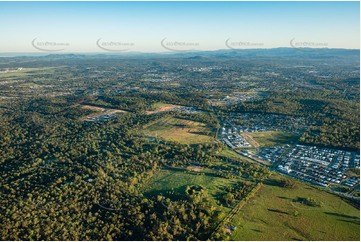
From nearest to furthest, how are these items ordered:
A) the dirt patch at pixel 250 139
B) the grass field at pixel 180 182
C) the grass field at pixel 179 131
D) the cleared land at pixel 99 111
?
the grass field at pixel 180 182
the dirt patch at pixel 250 139
the grass field at pixel 179 131
the cleared land at pixel 99 111

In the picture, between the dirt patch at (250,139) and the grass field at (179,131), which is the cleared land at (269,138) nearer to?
the dirt patch at (250,139)

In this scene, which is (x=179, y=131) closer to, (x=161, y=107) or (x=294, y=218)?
(x=161, y=107)

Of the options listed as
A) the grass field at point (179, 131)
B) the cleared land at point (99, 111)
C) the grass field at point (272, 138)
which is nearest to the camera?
the grass field at point (272, 138)

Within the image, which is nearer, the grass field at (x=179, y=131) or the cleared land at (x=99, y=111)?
the grass field at (x=179, y=131)

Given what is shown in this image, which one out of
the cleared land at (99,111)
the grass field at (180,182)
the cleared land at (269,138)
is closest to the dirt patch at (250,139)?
the cleared land at (269,138)

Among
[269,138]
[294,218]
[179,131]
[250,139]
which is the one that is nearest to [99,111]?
[179,131]

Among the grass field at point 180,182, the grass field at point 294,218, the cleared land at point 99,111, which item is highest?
the cleared land at point 99,111

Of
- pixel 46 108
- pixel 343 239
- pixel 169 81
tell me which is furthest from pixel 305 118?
pixel 169 81
